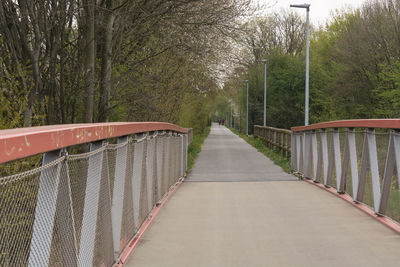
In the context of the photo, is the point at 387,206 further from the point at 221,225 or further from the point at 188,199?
the point at 188,199

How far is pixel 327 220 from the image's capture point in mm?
6457

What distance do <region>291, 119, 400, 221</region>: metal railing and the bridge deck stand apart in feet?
0.86

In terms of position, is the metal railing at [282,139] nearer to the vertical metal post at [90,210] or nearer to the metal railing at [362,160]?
the metal railing at [362,160]

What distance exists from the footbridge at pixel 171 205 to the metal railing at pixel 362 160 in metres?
0.02

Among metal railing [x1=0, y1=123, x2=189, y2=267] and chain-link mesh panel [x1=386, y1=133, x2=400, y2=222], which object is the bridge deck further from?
metal railing [x1=0, y1=123, x2=189, y2=267]

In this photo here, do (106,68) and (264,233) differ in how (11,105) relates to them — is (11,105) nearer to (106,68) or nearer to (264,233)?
(264,233)

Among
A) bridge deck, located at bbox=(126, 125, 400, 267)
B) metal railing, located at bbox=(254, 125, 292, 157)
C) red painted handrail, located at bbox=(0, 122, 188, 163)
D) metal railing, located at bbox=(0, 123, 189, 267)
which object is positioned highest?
red painted handrail, located at bbox=(0, 122, 188, 163)

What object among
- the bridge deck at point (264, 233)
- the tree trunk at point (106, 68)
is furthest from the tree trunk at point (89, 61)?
the bridge deck at point (264, 233)

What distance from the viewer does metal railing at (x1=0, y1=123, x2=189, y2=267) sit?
210cm

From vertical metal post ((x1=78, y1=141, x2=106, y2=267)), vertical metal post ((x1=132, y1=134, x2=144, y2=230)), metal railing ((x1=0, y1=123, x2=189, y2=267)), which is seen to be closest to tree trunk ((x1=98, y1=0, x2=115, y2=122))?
metal railing ((x1=0, y1=123, x2=189, y2=267))

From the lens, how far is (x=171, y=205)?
7.91 metres

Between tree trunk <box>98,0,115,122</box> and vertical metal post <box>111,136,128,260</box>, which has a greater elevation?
tree trunk <box>98,0,115,122</box>

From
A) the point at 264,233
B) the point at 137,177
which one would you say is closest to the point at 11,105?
the point at 137,177

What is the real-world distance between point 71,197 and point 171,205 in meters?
5.02
